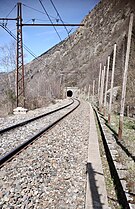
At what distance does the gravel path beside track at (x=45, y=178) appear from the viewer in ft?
9.89

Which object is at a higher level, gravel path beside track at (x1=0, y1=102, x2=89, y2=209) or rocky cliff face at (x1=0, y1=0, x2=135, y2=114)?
rocky cliff face at (x1=0, y1=0, x2=135, y2=114)

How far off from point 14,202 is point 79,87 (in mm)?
64788

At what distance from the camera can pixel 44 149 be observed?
553 centimetres

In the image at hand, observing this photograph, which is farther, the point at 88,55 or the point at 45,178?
the point at 88,55

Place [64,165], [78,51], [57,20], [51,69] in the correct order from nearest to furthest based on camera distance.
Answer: [64,165] < [57,20] < [78,51] < [51,69]

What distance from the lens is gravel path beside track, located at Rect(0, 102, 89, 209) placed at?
3014 millimetres

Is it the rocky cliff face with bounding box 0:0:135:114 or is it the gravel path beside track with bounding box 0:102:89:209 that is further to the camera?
the rocky cliff face with bounding box 0:0:135:114

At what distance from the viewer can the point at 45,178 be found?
149 inches

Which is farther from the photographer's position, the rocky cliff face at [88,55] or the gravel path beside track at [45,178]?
the rocky cliff face at [88,55]

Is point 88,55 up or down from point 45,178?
up

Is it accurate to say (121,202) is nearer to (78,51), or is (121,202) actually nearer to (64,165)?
(64,165)

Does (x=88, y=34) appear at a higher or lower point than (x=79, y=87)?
higher

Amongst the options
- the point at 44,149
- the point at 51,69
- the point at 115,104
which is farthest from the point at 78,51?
the point at 44,149

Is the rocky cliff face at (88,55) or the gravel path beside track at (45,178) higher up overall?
the rocky cliff face at (88,55)
